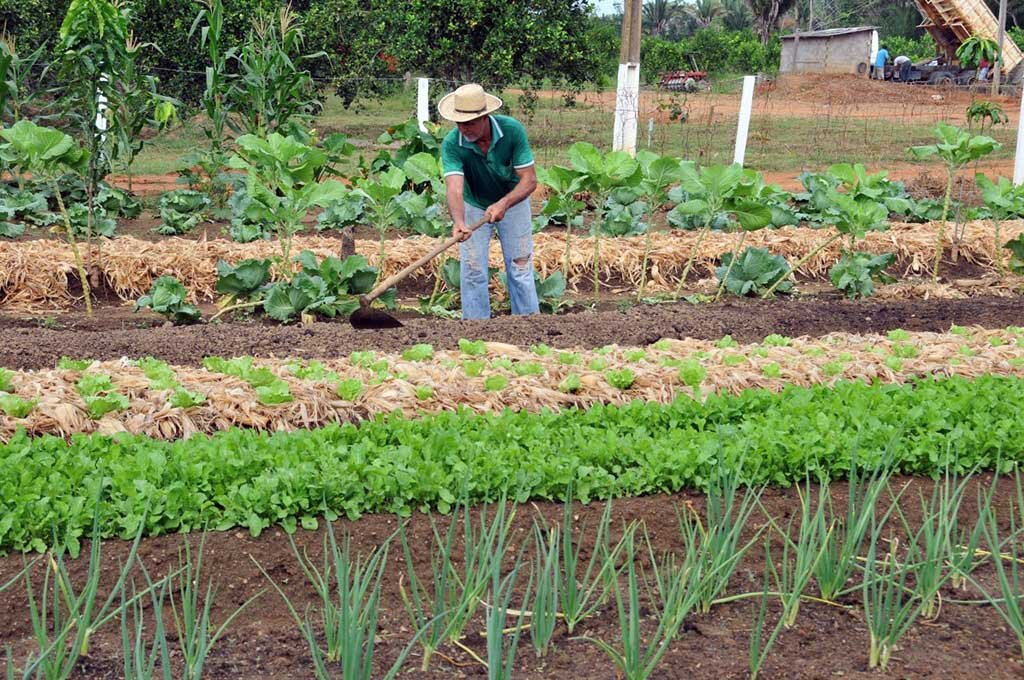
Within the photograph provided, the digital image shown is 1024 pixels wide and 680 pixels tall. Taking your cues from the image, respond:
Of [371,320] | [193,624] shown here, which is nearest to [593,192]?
[371,320]

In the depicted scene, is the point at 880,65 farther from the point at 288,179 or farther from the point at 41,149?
the point at 41,149

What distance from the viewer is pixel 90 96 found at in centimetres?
926

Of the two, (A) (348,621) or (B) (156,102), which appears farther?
(B) (156,102)

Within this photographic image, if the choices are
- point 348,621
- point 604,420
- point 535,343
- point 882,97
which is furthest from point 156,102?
point 882,97

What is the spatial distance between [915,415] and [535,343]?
2.11m

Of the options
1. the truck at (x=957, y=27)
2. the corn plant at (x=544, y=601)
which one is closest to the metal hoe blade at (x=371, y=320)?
the corn plant at (x=544, y=601)

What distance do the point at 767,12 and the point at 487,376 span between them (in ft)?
123

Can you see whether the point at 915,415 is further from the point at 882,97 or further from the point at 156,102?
the point at 882,97

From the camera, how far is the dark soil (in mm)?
2932

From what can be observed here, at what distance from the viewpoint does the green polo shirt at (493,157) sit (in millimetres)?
6406

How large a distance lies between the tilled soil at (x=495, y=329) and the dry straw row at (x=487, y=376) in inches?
20.1

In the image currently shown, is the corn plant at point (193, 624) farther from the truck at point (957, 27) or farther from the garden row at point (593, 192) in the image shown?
the truck at point (957, 27)

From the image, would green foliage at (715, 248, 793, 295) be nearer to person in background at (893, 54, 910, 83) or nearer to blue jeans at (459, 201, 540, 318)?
blue jeans at (459, 201, 540, 318)

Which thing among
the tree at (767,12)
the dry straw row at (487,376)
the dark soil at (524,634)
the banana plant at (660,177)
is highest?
the tree at (767,12)
